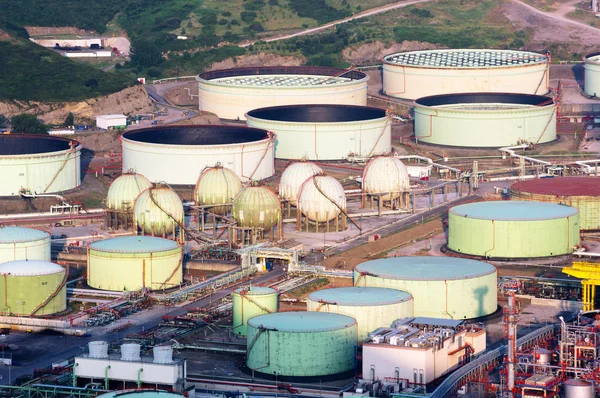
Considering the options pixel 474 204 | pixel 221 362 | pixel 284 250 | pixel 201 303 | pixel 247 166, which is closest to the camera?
pixel 221 362

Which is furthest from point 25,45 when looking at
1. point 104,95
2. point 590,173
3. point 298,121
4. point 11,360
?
point 11,360

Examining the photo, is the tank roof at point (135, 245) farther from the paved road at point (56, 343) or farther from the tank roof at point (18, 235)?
the paved road at point (56, 343)

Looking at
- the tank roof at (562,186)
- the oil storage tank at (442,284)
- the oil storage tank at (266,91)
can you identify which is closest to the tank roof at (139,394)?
the oil storage tank at (442,284)

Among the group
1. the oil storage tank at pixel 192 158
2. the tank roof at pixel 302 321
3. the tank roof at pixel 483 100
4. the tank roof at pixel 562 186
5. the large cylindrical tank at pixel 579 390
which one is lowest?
the large cylindrical tank at pixel 579 390

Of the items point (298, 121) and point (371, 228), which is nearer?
point (371, 228)

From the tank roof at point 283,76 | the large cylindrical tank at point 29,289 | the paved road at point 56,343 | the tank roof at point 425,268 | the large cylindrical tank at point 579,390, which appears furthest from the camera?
the tank roof at point 283,76

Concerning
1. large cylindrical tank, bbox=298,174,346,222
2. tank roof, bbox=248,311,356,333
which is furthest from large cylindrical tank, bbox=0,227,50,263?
tank roof, bbox=248,311,356,333

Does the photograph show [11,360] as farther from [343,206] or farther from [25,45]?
[25,45]

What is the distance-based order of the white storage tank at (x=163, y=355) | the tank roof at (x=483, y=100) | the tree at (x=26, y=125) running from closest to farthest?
the white storage tank at (x=163, y=355) → the tree at (x=26, y=125) → the tank roof at (x=483, y=100)
